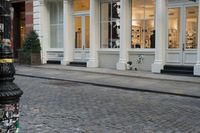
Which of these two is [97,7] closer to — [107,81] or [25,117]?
[107,81]

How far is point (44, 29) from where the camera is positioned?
2455 centimetres

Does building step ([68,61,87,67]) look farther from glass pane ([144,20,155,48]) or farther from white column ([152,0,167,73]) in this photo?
white column ([152,0,167,73])

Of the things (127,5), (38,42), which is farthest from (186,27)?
(38,42)

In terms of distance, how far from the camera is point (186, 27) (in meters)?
17.6

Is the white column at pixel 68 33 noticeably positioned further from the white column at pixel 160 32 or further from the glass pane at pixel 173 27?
the glass pane at pixel 173 27

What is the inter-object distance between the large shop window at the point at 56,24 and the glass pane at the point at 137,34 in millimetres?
6102

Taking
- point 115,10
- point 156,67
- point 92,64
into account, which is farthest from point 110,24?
point 156,67

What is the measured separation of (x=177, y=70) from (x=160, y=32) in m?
2.05

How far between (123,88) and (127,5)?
7420mm

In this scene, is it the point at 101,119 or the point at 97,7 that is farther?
the point at 97,7

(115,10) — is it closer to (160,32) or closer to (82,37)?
(82,37)

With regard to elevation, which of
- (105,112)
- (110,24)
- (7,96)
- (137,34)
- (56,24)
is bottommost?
(105,112)

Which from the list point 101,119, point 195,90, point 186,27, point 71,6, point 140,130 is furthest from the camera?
point 71,6

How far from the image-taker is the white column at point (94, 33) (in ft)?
69.4
